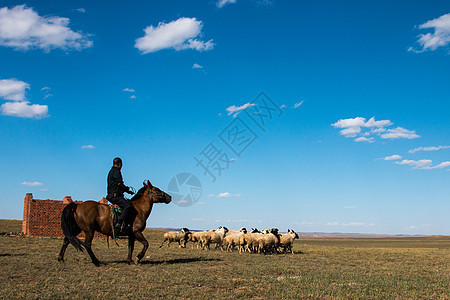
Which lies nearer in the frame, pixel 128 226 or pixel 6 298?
pixel 6 298

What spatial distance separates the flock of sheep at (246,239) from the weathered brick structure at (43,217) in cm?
775

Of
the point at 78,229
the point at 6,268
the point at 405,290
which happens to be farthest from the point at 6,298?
the point at 405,290

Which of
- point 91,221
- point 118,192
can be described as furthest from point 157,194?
point 91,221

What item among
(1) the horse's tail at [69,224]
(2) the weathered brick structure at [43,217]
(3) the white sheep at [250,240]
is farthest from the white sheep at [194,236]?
(1) the horse's tail at [69,224]

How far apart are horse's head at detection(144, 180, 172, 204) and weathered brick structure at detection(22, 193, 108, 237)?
18.5m

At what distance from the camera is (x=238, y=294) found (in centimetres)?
778

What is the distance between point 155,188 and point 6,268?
4.97 m

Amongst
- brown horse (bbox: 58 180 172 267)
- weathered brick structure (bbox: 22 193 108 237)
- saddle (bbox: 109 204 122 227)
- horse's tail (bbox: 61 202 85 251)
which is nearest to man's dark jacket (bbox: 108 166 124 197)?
saddle (bbox: 109 204 122 227)

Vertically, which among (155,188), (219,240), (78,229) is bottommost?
(219,240)

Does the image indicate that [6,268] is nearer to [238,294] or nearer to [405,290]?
[238,294]

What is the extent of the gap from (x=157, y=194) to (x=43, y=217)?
2104cm

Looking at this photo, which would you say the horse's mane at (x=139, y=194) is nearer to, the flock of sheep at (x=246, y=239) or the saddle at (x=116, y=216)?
the saddle at (x=116, y=216)

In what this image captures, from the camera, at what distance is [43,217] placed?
29172 millimetres

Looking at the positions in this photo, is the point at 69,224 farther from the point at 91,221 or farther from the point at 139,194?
the point at 139,194
